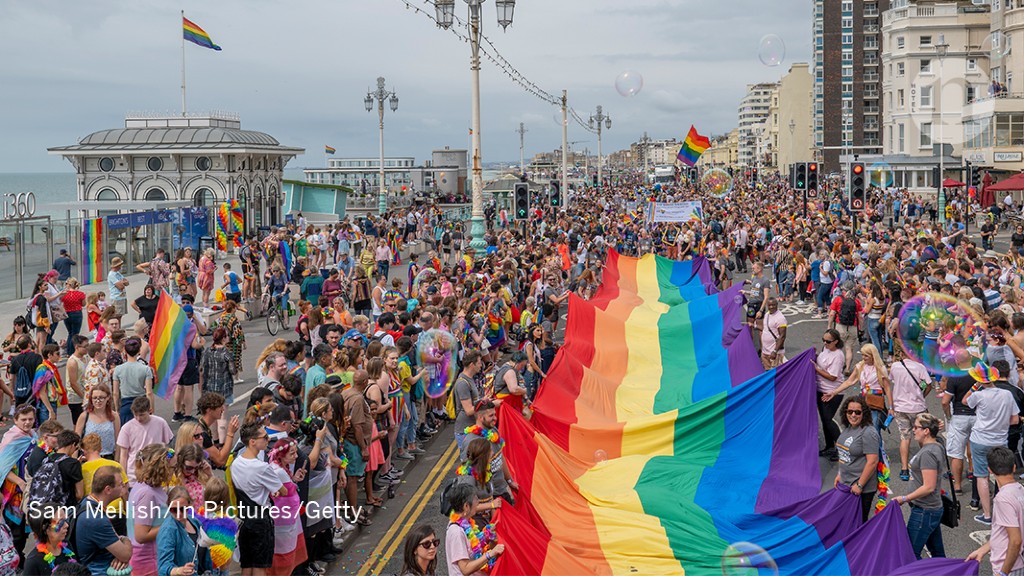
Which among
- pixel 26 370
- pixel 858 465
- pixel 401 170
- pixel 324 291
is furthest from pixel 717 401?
pixel 401 170

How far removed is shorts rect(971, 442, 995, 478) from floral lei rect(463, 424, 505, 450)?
462 cm

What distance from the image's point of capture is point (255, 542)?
7.91 metres

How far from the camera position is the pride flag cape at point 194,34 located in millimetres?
50156

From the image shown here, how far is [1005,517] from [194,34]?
48698mm

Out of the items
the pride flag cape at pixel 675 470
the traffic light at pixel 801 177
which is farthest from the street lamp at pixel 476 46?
the traffic light at pixel 801 177

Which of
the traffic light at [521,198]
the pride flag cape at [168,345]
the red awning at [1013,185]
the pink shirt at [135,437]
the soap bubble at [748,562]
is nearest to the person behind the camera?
the soap bubble at [748,562]

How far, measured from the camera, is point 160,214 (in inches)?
1265

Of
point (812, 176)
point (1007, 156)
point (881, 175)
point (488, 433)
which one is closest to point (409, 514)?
point (488, 433)

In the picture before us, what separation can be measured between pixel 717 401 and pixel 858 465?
89.3 inches

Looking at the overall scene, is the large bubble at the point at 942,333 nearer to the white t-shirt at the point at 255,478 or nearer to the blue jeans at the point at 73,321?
the white t-shirt at the point at 255,478

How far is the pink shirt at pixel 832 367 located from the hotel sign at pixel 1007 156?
180 feet

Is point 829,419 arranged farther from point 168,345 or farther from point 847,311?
point 168,345

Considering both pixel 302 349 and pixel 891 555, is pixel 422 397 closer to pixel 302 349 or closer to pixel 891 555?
pixel 302 349

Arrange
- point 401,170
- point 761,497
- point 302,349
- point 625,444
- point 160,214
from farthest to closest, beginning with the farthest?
point 401,170 → point 160,214 → point 302,349 → point 625,444 → point 761,497
